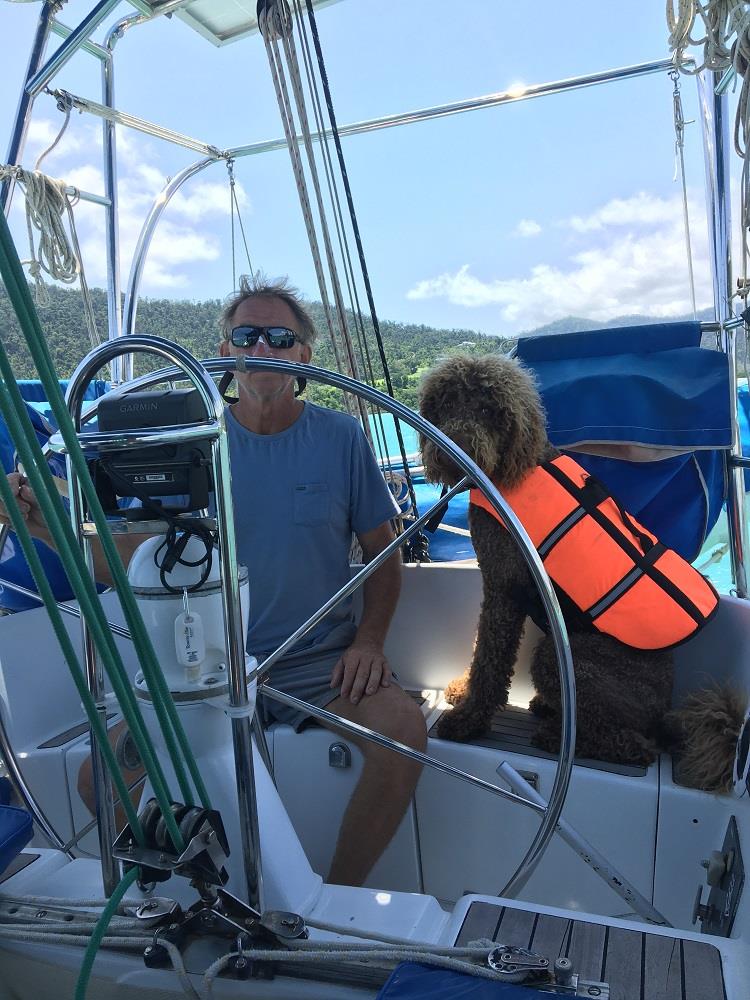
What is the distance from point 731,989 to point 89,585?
0.80 metres

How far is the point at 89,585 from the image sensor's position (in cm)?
72

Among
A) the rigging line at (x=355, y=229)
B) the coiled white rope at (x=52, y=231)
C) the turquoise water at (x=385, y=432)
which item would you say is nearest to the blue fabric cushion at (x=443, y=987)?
the rigging line at (x=355, y=229)

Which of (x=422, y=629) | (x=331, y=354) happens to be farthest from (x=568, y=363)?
(x=422, y=629)

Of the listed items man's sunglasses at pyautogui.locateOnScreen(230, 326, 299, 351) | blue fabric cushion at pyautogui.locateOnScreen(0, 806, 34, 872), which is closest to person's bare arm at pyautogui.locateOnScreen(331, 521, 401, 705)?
man's sunglasses at pyautogui.locateOnScreen(230, 326, 299, 351)

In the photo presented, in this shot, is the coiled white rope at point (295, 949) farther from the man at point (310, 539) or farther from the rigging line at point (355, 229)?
the rigging line at point (355, 229)

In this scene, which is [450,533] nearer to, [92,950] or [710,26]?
[710,26]

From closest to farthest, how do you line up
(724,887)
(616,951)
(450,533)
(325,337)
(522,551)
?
(616,951) → (522,551) → (724,887) → (325,337) → (450,533)

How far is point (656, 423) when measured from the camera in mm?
2115

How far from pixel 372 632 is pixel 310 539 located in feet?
0.92

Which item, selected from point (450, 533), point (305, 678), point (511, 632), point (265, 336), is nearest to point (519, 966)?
point (305, 678)

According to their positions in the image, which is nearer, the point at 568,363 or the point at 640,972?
the point at 640,972

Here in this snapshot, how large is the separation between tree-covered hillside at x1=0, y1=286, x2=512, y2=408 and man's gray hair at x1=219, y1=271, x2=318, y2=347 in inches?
2.9

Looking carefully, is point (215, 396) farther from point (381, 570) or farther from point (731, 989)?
point (381, 570)

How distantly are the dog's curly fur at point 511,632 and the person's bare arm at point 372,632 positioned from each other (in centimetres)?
25
